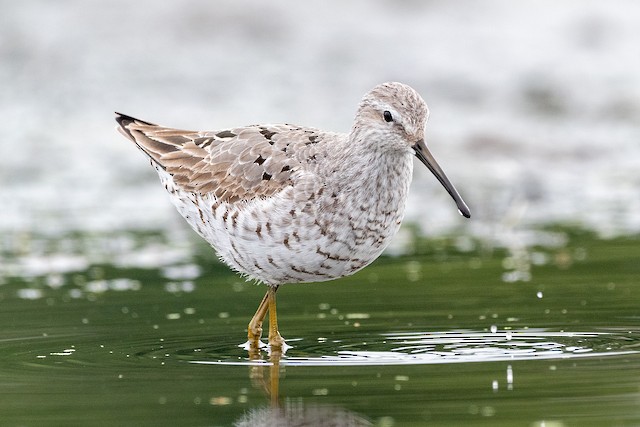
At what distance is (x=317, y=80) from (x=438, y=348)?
11508mm

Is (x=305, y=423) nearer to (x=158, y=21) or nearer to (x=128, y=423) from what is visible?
(x=128, y=423)

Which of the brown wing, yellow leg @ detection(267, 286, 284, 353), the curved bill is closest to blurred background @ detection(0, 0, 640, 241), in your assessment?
the brown wing

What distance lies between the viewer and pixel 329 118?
19.0 meters

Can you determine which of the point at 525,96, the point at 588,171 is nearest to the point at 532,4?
the point at 525,96

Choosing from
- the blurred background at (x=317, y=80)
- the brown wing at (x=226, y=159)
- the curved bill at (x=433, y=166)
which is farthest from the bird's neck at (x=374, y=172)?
the blurred background at (x=317, y=80)

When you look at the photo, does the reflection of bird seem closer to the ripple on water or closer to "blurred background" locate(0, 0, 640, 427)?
"blurred background" locate(0, 0, 640, 427)

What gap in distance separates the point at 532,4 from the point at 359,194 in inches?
501

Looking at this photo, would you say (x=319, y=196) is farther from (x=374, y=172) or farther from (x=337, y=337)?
(x=337, y=337)

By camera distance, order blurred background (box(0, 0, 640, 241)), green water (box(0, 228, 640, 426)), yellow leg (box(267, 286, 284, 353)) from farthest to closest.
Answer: blurred background (box(0, 0, 640, 241))
yellow leg (box(267, 286, 284, 353))
green water (box(0, 228, 640, 426))

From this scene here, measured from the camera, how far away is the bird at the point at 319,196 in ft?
31.0

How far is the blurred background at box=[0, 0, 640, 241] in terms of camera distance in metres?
17.9

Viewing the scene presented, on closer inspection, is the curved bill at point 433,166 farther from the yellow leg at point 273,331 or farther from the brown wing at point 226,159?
the yellow leg at point 273,331

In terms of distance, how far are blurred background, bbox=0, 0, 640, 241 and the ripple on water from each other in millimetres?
7139

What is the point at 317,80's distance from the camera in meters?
20.3
